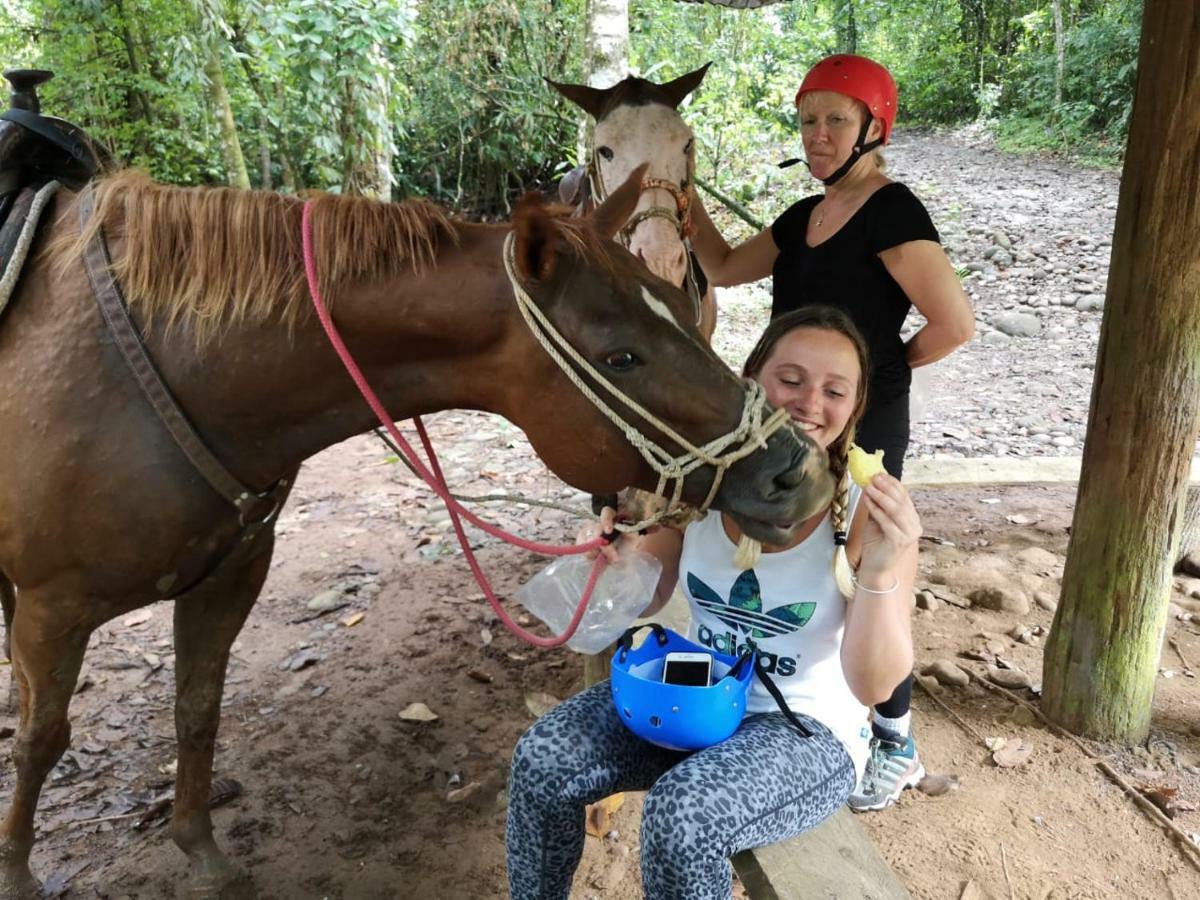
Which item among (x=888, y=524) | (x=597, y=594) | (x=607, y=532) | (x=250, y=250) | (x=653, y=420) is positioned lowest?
(x=597, y=594)

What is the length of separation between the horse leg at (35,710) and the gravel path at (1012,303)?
2943 mm

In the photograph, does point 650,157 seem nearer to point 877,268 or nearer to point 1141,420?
point 877,268

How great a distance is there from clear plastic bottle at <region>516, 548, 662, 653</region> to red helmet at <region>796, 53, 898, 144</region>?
1.65 m

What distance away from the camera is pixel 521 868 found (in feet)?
6.03

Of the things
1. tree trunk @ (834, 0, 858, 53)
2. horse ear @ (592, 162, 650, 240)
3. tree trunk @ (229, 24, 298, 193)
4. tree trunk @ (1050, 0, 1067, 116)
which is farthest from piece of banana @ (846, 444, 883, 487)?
tree trunk @ (834, 0, 858, 53)

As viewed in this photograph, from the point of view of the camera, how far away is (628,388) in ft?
5.22

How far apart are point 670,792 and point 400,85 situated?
10101 mm

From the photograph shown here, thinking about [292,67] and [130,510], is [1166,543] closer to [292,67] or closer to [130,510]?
[130,510]

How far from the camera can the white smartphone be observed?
1845mm

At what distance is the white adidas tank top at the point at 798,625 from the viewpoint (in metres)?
1.84

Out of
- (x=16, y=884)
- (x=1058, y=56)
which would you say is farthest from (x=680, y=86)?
(x=1058, y=56)

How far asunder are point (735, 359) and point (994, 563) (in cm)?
399

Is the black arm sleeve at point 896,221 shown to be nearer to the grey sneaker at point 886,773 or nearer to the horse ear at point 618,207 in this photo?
the horse ear at point 618,207

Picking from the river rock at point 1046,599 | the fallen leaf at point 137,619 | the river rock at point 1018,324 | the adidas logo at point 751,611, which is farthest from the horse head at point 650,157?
the river rock at point 1018,324
